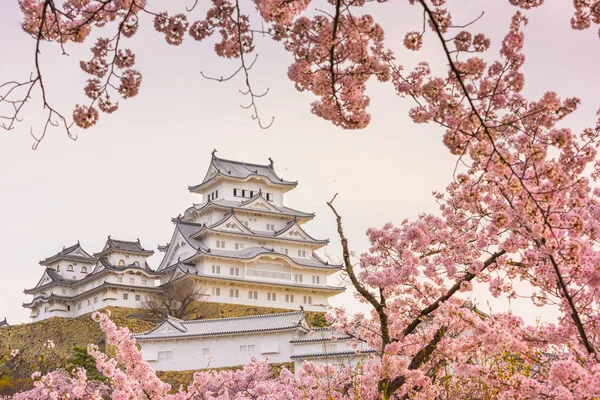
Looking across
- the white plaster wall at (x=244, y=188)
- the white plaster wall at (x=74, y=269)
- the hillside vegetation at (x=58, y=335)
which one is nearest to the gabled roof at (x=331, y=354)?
the hillside vegetation at (x=58, y=335)

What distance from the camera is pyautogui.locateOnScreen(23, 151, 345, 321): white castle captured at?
133 ft

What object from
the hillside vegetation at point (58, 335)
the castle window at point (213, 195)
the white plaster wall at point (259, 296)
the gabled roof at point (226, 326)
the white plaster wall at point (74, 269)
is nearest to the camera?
the gabled roof at point (226, 326)

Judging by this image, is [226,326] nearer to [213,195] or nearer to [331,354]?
[331,354]

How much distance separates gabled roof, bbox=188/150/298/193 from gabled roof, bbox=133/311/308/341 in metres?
Result: 15.5

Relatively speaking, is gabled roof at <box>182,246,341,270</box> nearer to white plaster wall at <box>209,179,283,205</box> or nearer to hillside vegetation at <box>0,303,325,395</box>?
hillside vegetation at <box>0,303,325,395</box>

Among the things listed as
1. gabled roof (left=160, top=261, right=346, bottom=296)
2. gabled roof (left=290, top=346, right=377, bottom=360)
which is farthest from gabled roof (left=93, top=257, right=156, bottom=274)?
gabled roof (left=290, top=346, right=377, bottom=360)

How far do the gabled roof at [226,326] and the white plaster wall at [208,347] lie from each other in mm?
296

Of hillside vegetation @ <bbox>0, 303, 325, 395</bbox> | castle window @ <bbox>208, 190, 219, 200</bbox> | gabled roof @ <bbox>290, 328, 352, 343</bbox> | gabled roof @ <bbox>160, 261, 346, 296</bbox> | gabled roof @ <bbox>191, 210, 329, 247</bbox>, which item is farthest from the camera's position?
castle window @ <bbox>208, 190, 219, 200</bbox>

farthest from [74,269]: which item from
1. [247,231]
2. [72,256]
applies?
[247,231]

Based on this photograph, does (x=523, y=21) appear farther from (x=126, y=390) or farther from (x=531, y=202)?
A: (x=126, y=390)

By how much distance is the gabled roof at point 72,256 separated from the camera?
A: 145 ft

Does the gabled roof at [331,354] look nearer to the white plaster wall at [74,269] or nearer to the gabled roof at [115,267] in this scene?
the gabled roof at [115,267]

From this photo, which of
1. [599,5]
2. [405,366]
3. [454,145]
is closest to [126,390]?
[405,366]

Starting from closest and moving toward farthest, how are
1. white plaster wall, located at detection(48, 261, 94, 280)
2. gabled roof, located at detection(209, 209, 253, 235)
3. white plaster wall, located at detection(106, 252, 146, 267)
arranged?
white plaster wall, located at detection(106, 252, 146, 267)
gabled roof, located at detection(209, 209, 253, 235)
white plaster wall, located at detection(48, 261, 94, 280)
